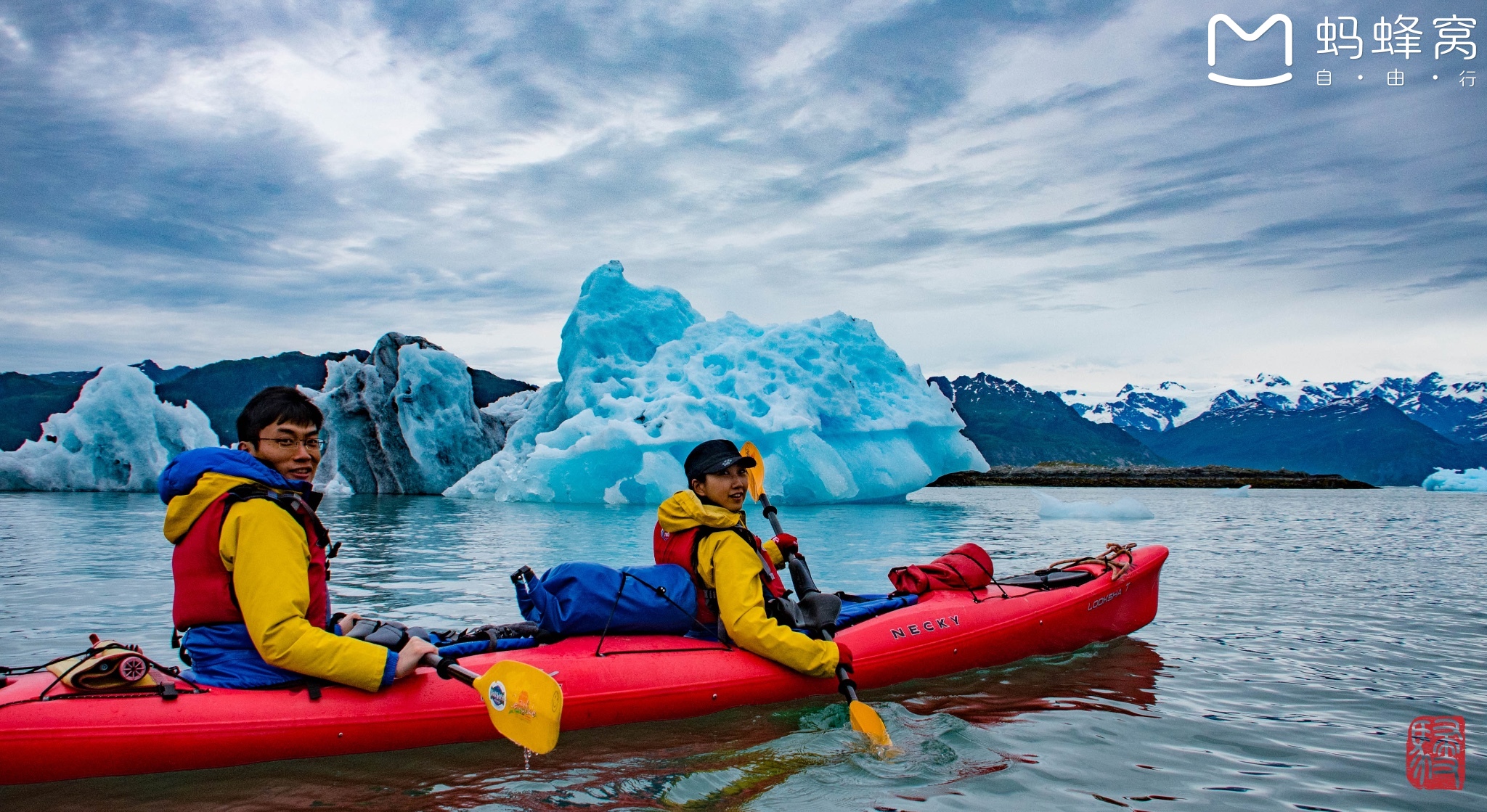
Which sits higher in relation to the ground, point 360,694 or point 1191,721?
point 360,694

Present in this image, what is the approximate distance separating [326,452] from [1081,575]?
3125 cm

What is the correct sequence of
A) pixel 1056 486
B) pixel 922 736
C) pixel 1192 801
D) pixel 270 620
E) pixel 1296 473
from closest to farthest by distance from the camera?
pixel 270 620
pixel 1192 801
pixel 922 736
pixel 1056 486
pixel 1296 473

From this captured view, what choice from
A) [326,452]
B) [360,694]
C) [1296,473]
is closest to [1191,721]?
[360,694]

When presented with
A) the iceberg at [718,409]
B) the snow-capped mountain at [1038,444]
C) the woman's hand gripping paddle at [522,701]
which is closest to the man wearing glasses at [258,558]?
the woman's hand gripping paddle at [522,701]

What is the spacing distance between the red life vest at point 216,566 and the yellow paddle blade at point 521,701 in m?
0.64

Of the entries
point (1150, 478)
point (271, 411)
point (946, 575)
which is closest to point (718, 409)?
point (946, 575)

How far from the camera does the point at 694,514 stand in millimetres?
3902

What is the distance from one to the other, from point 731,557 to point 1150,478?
6352cm

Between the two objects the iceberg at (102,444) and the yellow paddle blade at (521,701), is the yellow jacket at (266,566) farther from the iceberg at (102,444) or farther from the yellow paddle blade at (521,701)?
the iceberg at (102,444)

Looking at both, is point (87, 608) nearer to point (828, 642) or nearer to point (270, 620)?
point (270, 620)

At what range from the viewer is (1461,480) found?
A: 48469 mm

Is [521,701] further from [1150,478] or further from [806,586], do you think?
[1150,478]

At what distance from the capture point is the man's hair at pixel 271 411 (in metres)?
2.93

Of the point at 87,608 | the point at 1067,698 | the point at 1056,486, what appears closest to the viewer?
the point at 1067,698
